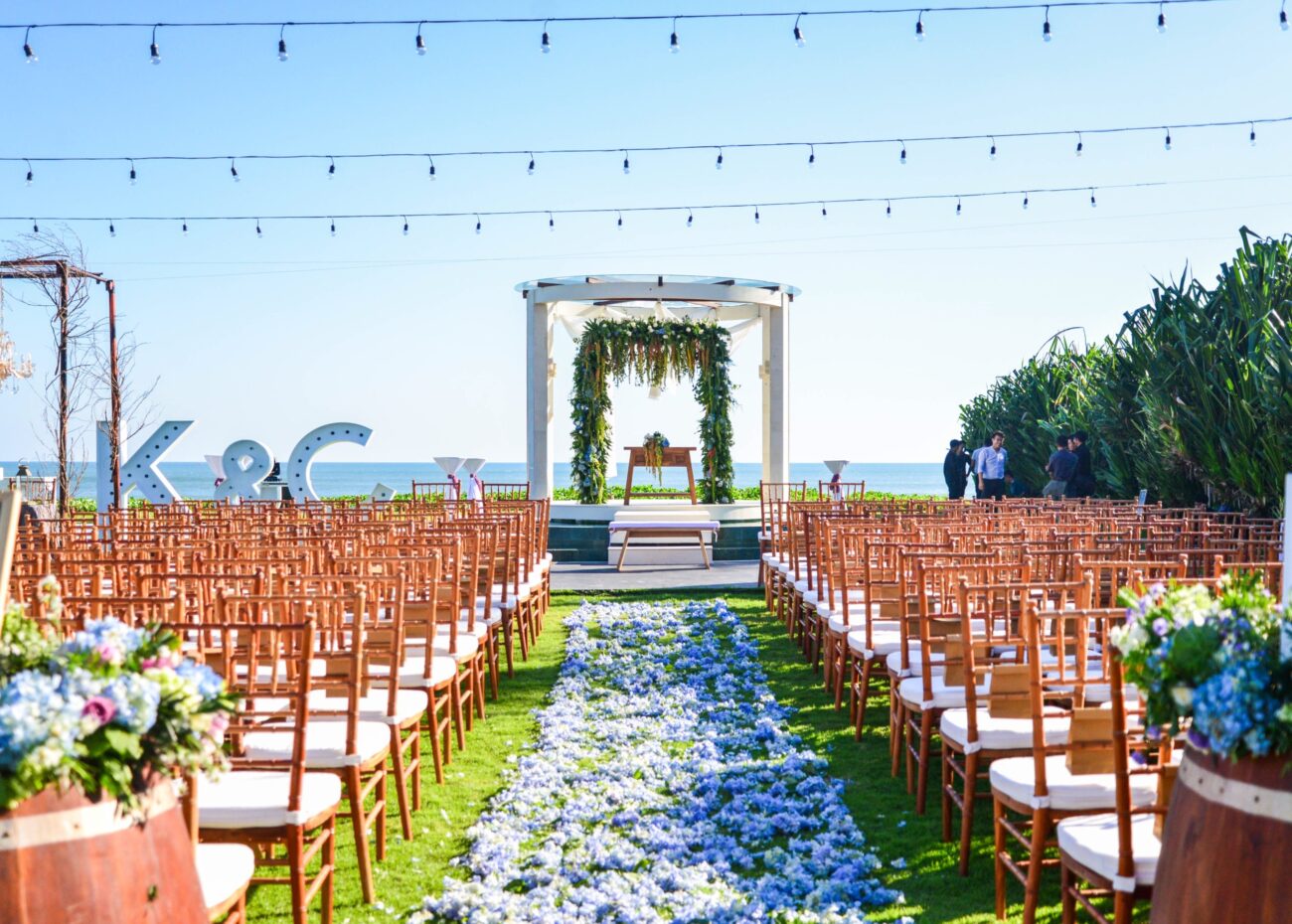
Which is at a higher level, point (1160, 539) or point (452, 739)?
point (1160, 539)

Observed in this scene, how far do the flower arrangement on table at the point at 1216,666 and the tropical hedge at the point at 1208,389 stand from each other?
6937mm

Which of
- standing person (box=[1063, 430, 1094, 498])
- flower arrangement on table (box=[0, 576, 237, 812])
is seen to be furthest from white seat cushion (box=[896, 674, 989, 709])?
standing person (box=[1063, 430, 1094, 498])

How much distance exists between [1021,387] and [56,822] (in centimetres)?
1803

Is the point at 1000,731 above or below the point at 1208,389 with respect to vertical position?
below

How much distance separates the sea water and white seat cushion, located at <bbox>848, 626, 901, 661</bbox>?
151 feet

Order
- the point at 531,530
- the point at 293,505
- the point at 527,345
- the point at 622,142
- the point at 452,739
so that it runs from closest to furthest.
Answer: the point at 452,739, the point at 531,530, the point at 293,505, the point at 622,142, the point at 527,345

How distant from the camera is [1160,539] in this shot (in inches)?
233

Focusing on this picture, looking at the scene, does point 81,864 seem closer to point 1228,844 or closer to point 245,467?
point 1228,844

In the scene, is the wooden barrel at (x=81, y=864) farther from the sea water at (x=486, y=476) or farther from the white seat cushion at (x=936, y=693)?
the sea water at (x=486, y=476)

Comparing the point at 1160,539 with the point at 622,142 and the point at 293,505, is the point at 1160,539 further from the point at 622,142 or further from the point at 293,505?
the point at 622,142

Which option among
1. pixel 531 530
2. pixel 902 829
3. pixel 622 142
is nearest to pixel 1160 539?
pixel 902 829

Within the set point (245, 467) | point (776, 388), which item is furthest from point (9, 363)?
point (776, 388)

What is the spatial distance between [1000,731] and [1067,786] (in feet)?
1.97

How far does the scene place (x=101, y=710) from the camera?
5.94ft
